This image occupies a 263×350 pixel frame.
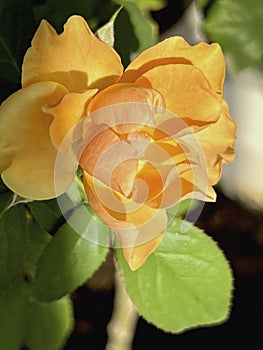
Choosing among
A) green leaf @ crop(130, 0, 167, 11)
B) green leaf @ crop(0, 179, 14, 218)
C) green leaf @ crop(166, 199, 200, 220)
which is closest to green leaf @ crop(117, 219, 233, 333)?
green leaf @ crop(166, 199, 200, 220)

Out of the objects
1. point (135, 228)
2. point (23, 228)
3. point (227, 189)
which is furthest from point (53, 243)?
point (227, 189)

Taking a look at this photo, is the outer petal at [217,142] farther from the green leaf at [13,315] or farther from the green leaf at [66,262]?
the green leaf at [13,315]

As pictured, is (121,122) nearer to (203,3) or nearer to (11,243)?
(11,243)

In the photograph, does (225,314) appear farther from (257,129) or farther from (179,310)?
(257,129)

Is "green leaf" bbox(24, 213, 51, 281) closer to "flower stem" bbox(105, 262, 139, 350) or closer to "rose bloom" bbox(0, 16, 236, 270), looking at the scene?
"rose bloom" bbox(0, 16, 236, 270)

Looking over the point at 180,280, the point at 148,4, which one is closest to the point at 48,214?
the point at 180,280

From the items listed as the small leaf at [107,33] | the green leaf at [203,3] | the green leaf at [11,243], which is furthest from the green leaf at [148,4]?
the green leaf at [11,243]
